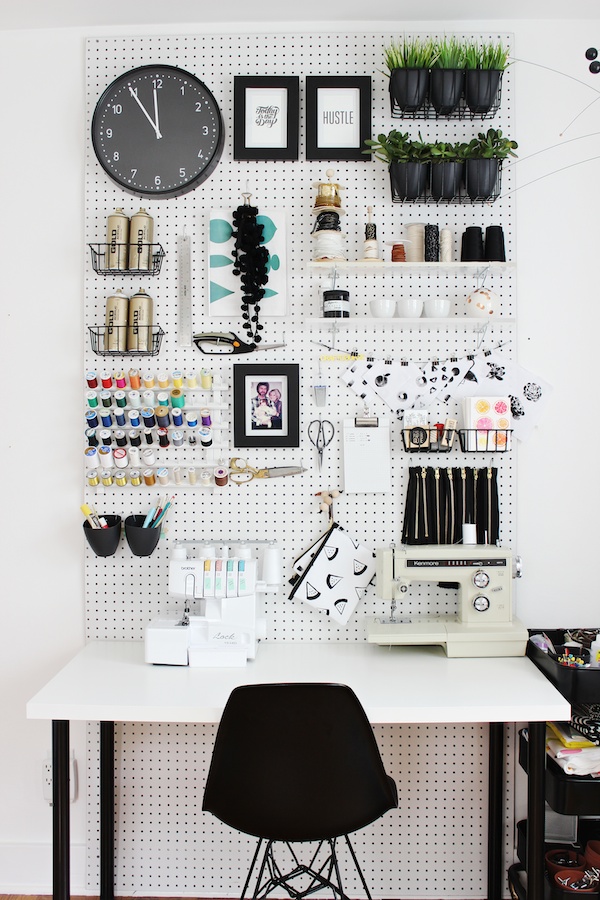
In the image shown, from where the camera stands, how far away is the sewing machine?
6.37 ft

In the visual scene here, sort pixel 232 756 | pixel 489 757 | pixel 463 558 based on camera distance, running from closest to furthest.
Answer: pixel 232 756 < pixel 463 558 < pixel 489 757

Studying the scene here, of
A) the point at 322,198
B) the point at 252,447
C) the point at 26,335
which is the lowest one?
the point at 252,447

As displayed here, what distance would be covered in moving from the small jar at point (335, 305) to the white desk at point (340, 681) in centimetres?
100

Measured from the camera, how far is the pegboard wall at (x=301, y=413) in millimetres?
2123

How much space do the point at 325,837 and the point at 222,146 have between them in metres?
1.92

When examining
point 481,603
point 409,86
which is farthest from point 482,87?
point 481,603

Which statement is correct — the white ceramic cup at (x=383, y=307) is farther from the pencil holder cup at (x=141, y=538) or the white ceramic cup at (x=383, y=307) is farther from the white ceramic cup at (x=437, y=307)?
the pencil holder cup at (x=141, y=538)

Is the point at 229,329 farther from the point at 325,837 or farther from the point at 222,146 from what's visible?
the point at 325,837

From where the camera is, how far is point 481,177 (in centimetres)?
198

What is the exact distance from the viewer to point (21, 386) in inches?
85.9

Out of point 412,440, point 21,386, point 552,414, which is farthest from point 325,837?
point 21,386

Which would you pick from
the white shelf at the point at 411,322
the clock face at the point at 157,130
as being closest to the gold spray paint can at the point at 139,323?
the clock face at the point at 157,130

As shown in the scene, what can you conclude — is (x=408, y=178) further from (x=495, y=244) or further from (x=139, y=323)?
(x=139, y=323)

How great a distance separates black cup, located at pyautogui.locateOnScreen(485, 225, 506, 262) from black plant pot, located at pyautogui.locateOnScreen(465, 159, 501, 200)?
0.10 m
